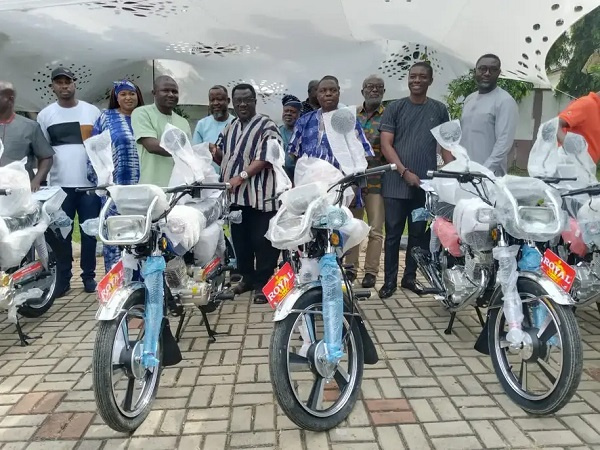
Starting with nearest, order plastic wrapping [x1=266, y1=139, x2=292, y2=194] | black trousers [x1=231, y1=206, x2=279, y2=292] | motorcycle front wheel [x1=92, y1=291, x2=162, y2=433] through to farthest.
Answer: motorcycle front wheel [x1=92, y1=291, x2=162, y2=433] → plastic wrapping [x1=266, y1=139, x2=292, y2=194] → black trousers [x1=231, y1=206, x2=279, y2=292]

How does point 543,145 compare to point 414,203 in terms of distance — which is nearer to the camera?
point 543,145

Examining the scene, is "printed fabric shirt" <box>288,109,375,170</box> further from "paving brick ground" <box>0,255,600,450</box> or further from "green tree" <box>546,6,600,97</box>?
"green tree" <box>546,6,600,97</box>

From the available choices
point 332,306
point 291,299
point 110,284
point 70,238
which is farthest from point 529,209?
point 70,238

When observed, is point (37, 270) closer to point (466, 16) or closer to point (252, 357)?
point (252, 357)

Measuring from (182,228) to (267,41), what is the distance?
3377 mm

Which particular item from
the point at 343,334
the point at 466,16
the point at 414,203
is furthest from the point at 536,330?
the point at 466,16

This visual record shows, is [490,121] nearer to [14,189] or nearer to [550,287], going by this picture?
[550,287]

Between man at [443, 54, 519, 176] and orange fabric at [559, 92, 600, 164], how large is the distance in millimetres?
423

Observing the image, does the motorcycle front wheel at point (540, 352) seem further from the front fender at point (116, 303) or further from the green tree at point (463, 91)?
the green tree at point (463, 91)

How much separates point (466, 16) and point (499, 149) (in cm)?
152

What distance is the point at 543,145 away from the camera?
296 centimetres

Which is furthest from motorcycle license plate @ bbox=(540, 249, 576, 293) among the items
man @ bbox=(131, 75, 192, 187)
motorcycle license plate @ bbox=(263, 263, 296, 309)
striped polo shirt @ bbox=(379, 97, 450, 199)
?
man @ bbox=(131, 75, 192, 187)

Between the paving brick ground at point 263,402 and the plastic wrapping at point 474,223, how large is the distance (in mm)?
747

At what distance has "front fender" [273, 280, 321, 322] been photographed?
225cm
